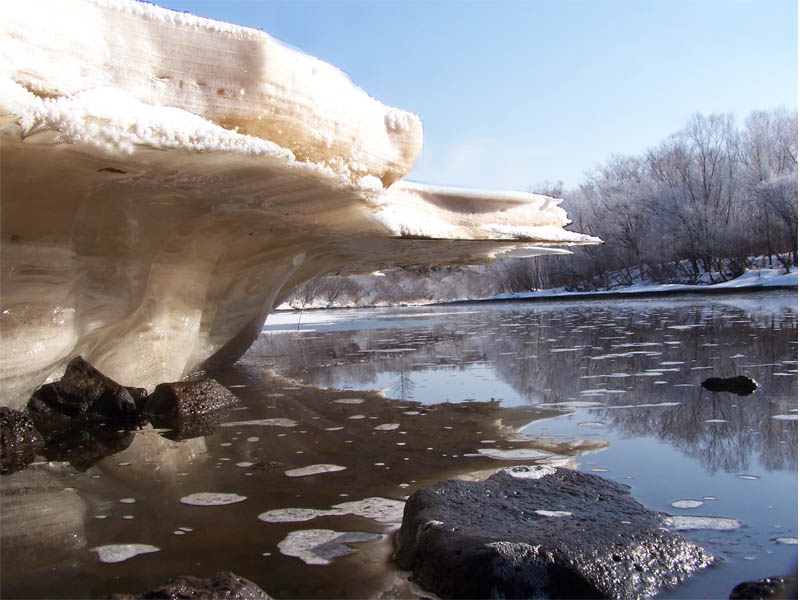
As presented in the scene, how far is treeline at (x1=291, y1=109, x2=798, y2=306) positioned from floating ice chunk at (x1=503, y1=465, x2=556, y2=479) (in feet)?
96.6

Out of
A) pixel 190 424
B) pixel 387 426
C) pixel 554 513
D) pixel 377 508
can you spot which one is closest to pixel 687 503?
pixel 554 513

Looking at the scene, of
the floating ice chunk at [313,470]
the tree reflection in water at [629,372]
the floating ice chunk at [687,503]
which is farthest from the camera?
the tree reflection in water at [629,372]

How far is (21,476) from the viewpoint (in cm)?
220

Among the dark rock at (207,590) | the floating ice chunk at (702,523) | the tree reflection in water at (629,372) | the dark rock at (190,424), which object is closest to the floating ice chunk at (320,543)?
the dark rock at (207,590)

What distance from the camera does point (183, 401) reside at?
337 centimetres

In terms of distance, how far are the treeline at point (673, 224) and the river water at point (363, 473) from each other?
27926mm

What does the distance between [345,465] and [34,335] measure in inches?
72.9

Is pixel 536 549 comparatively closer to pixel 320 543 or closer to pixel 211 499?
pixel 320 543

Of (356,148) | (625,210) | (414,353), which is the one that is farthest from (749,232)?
(356,148)

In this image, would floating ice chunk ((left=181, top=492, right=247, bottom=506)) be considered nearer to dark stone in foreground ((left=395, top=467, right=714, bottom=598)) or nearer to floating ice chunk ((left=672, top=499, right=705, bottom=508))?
dark stone in foreground ((left=395, top=467, right=714, bottom=598))

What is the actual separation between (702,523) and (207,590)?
1146 mm

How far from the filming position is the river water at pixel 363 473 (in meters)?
1.37

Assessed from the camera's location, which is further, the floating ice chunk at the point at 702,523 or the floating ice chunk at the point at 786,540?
the floating ice chunk at the point at 702,523

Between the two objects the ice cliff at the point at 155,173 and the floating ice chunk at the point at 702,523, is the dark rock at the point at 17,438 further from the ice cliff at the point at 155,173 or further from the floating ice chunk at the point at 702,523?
the floating ice chunk at the point at 702,523
